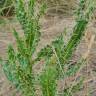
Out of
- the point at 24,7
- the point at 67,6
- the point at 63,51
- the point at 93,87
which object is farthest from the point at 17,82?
the point at 67,6

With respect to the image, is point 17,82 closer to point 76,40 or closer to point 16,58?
point 16,58

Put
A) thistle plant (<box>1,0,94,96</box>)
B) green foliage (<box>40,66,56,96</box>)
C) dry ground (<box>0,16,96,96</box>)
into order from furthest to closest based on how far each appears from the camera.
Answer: dry ground (<box>0,16,96,96</box>) → thistle plant (<box>1,0,94,96</box>) → green foliage (<box>40,66,56,96</box>)

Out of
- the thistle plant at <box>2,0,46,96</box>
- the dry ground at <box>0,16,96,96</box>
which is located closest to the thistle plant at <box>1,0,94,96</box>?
the thistle plant at <box>2,0,46,96</box>

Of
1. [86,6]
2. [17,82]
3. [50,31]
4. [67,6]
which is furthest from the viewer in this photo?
[67,6]

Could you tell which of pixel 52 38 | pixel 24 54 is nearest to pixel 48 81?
pixel 24 54

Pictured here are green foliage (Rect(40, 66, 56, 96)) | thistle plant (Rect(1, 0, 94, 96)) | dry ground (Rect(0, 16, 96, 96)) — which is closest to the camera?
green foliage (Rect(40, 66, 56, 96))

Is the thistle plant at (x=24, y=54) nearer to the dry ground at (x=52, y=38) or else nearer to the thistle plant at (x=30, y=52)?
the thistle plant at (x=30, y=52)

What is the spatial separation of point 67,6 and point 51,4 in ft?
0.37

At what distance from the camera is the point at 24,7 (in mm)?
1331

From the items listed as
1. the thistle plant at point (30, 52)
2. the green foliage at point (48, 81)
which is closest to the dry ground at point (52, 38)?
the thistle plant at point (30, 52)

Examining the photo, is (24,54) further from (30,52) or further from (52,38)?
(52,38)

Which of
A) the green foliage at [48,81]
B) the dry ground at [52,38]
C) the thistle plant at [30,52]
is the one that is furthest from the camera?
the dry ground at [52,38]

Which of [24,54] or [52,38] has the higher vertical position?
[24,54]

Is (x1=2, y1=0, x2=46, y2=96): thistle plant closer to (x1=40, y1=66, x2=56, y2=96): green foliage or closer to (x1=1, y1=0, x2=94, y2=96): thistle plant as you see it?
(x1=1, y1=0, x2=94, y2=96): thistle plant
